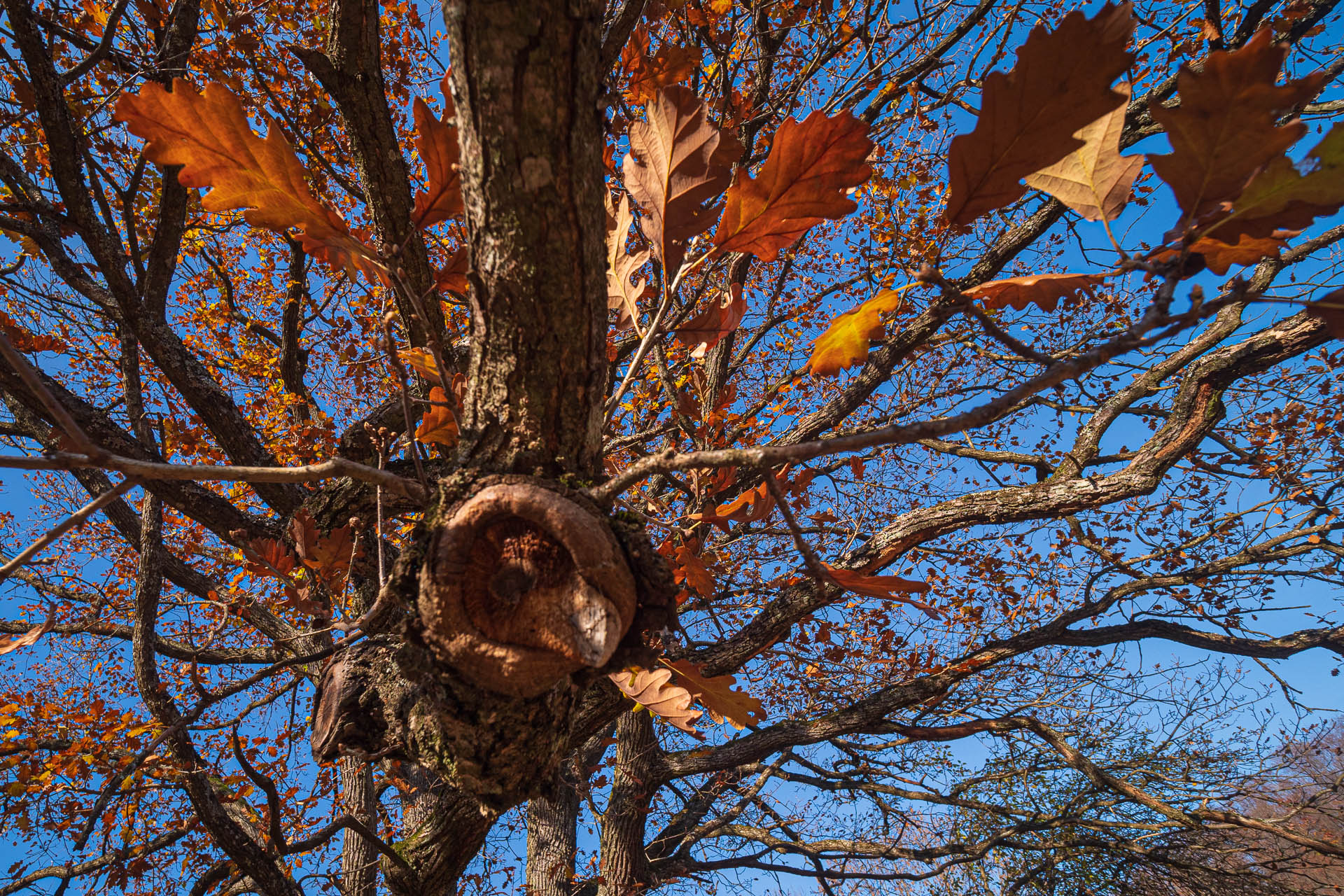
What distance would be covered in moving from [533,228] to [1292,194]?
3.42 feet

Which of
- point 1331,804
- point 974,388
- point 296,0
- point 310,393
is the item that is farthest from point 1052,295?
point 1331,804

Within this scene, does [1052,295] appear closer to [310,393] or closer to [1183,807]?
[1183,807]

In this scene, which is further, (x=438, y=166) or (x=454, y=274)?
(x=454, y=274)

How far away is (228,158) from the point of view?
41.4 inches

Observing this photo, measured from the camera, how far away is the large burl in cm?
100

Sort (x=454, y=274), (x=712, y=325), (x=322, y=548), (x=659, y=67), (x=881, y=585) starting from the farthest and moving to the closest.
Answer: (x=659, y=67), (x=322, y=548), (x=712, y=325), (x=454, y=274), (x=881, y=585)

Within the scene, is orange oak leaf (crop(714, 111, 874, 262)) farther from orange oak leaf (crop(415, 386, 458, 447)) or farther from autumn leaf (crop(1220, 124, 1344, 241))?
orange oak leaf (crop(415, 386, 458, 447))

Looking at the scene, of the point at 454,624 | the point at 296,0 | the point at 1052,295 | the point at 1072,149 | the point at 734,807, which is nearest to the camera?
the point at 1072,149

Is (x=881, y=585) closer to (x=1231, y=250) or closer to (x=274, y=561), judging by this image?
(x=1231, y=250)

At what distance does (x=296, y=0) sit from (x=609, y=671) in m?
5.84

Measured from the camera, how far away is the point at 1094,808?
4727 millimetres

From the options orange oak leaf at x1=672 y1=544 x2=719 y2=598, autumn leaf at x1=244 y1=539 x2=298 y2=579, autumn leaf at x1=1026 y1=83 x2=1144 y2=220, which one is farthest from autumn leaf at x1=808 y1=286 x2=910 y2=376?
autumn leaf at x1=244 y1=539 x2=298 y2=579

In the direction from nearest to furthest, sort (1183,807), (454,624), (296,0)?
(454,624) < (1183,807) < (296,0)

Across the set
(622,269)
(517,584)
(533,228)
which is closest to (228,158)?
(533,228)
